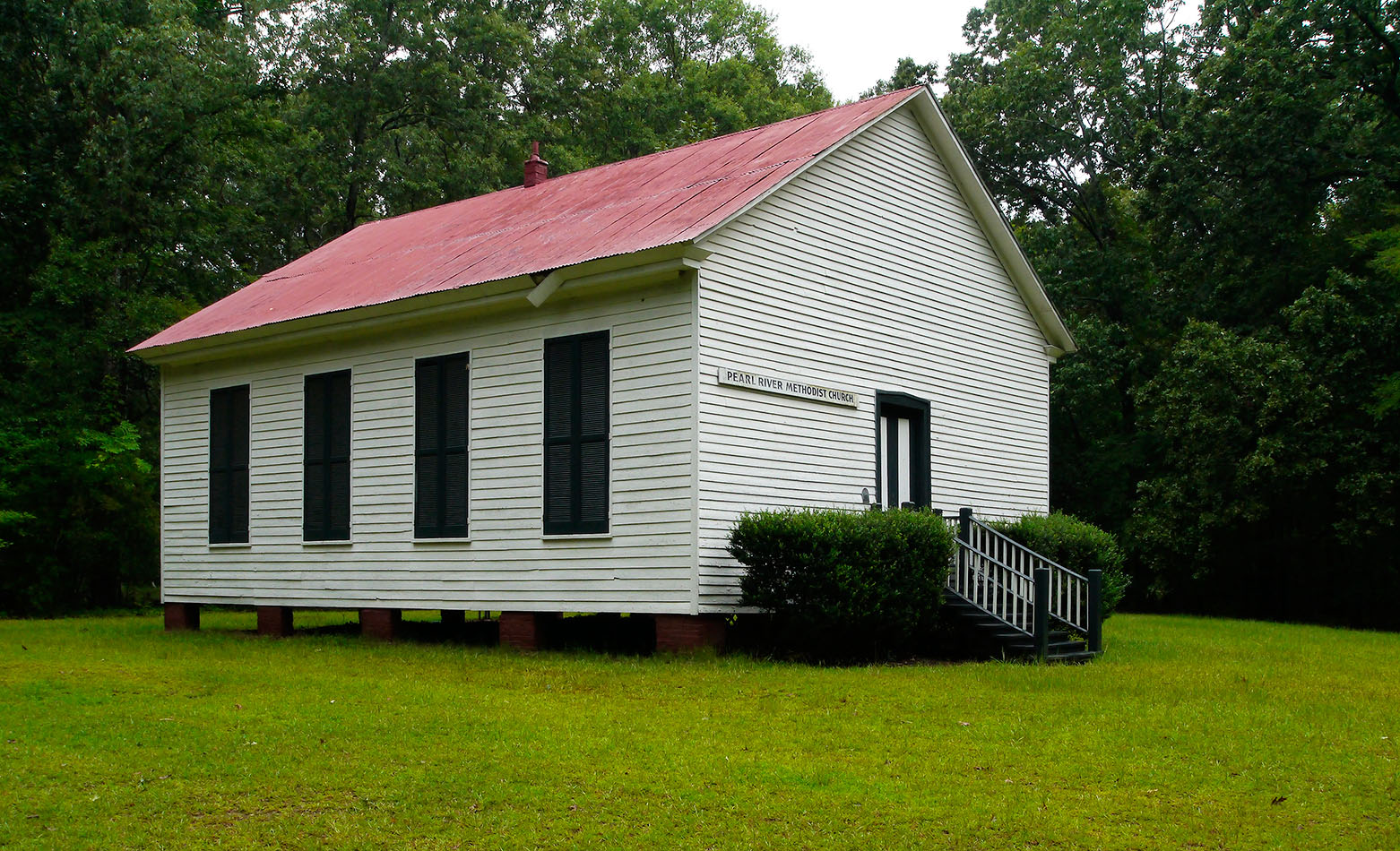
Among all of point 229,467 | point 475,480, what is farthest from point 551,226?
point 229,467

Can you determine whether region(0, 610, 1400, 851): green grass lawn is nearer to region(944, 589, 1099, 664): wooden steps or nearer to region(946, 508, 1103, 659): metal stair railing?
region(944, 589, 1099, 664): wooden steps

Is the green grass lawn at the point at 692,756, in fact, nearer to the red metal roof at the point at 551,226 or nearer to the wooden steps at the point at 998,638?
the wooden steps at the point at 998,638

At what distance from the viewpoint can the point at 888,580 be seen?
1426 centimetres

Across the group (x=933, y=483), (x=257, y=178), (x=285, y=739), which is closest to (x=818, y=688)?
(x=285, y=739)

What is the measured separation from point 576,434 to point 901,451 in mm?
4543

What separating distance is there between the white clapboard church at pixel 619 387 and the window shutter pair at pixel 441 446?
0.11 ft

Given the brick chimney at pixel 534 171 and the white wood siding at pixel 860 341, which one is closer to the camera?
the white wood siding at pixel 860 341

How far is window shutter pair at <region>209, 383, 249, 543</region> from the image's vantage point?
65.6ft

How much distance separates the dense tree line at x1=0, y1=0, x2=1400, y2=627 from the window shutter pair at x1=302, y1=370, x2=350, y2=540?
9.69 metres

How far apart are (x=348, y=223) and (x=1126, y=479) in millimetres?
22157

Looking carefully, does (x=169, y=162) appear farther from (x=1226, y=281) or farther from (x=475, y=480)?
(x=1226, y=281)

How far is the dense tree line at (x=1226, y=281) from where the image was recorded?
1091 inches

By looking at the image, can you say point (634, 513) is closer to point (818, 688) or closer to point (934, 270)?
point (818, 688)

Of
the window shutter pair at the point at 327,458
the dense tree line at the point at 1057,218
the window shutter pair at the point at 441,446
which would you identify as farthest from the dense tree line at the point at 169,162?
the window shutter pair at the point at 441,446
